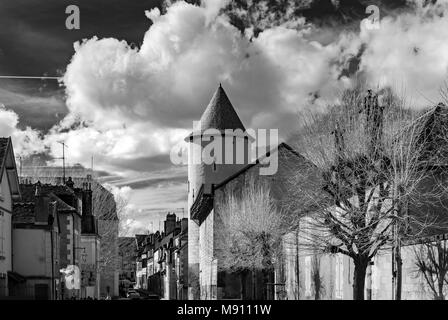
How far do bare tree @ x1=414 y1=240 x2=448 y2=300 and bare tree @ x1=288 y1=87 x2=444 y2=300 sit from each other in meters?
0.92

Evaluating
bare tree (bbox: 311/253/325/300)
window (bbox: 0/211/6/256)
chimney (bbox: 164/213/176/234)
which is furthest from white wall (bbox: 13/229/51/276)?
chimney (bbox: 164/213/176/234)

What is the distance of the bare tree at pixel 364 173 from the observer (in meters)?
23.9

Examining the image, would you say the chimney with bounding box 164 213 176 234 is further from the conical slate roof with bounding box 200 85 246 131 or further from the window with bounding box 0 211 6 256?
the window with bounding box 0 211 6 256

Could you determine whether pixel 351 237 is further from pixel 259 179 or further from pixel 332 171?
pixel 259 179

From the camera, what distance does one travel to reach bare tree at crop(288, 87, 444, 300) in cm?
2386

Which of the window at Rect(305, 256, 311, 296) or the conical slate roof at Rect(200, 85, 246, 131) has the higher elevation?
the conical slate roof at Rect(200, 85, 246, 131)

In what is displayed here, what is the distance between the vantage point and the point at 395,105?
25.3 metres

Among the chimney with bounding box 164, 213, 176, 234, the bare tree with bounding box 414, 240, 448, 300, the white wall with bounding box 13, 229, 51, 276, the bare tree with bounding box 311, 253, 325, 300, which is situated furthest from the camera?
the chimney with bounding box 164, 213, 176, 234

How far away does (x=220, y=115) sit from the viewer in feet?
224

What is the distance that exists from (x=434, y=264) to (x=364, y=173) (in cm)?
421

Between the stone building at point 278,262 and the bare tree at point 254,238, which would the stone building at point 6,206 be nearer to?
the bare tree at point 254,238

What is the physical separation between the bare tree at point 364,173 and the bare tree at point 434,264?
923 millimetres

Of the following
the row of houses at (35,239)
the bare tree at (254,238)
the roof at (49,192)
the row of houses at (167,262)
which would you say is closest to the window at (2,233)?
the row of houses at (35,239)
